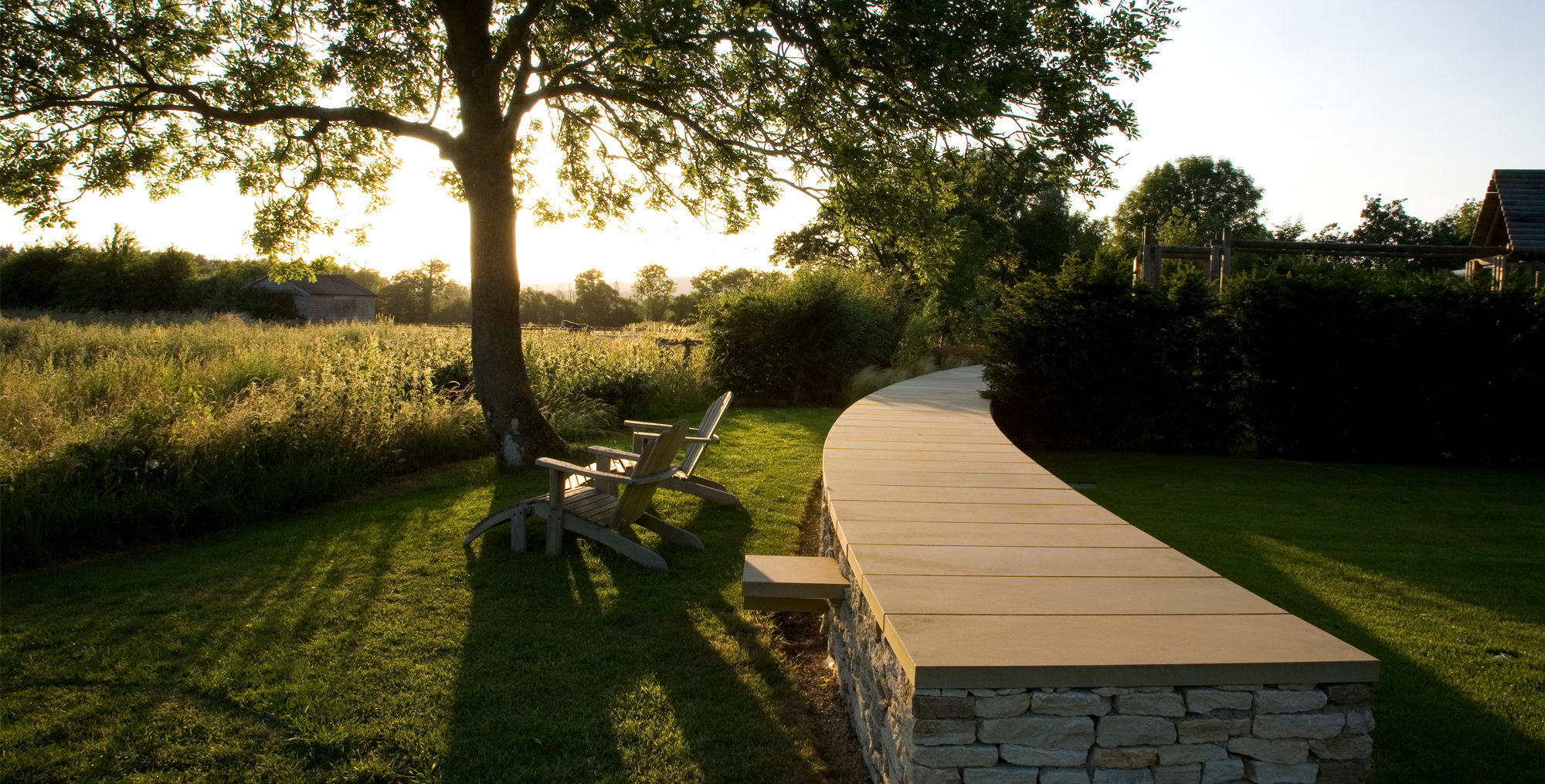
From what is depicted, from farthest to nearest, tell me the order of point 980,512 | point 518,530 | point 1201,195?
point 1201,195, point 518,530, point 980,512

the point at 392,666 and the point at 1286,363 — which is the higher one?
Answer: the point at 1286,363

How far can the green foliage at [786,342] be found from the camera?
52.0 ft

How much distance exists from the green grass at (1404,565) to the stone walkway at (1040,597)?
116 cm

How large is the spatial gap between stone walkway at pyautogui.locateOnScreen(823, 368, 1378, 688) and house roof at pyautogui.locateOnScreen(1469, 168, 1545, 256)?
13527mm

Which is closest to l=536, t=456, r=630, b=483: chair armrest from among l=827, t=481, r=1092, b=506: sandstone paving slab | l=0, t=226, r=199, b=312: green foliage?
l=827, t=481, r=1092, b=506: sandstone paving slab

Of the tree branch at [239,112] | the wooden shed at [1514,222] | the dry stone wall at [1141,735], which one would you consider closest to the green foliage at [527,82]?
the tree branch at [239,112]

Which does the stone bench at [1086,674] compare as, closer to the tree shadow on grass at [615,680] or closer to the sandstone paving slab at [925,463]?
the tree shadow on grass at [615,680]

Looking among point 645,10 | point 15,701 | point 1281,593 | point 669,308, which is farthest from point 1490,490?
point 669,308

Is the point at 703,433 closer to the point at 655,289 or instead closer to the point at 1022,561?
the point at 1022,561

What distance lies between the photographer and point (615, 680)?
3.84 m

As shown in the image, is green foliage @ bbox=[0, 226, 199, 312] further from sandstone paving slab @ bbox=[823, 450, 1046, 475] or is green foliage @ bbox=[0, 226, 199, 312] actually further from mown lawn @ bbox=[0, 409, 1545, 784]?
sandstone paving slab @ bbox=[823, 450, 1046, 475]

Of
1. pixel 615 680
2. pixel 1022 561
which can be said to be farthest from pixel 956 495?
pixel 615 680

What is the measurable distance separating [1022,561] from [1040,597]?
1.64 ft

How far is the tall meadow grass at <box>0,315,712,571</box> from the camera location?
19.3 feet
